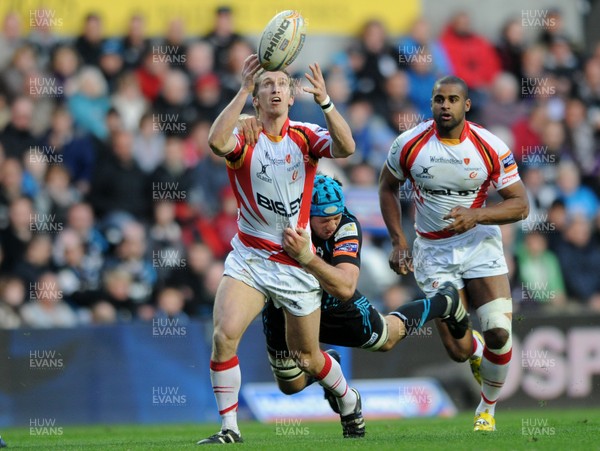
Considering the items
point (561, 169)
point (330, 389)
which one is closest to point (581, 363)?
point (561, 169)

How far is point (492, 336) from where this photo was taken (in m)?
10.5

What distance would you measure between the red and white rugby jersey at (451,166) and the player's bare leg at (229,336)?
6.89 feet

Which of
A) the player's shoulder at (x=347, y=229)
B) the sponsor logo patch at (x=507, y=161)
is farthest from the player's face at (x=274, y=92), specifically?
the sponsor logo patch at (x=507, y=161)

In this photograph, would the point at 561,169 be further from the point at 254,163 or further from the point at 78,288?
the point at 254,163

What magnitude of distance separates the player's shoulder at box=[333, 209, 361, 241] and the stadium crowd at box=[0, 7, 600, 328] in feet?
16.9

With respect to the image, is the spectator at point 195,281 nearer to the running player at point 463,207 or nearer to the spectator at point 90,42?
the spectator at point 90,42

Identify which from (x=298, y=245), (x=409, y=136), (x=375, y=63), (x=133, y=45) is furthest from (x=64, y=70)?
(x=298, y=245)

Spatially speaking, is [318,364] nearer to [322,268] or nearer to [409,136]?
[322,268]

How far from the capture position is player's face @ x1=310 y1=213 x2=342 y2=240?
977cm

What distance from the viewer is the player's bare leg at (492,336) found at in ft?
34.4

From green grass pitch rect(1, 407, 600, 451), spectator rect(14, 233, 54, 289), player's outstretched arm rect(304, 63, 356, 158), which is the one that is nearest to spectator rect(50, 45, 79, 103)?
spectator rect(14, 233, 54, 289)

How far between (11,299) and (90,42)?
13.9ft

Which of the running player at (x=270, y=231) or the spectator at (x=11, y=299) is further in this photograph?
the spectator at (x=11, y=299)

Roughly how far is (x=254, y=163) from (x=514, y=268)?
755 centimetres
